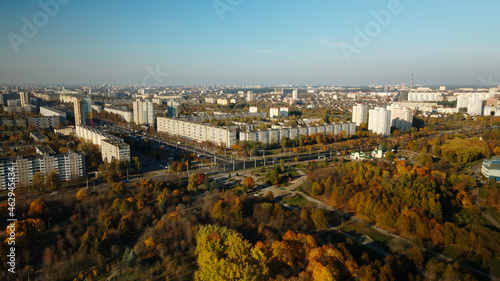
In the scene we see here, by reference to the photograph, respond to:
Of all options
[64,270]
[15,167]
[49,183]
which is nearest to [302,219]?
[64,270]

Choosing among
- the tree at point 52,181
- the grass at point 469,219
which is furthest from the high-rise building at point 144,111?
the grass at point 469,219

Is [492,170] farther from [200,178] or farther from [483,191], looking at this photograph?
[200,178]

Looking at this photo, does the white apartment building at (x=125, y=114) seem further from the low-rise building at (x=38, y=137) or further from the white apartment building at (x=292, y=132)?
the white apartment building at (x=292, y=132)

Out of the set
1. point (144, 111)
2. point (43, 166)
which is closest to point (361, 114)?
point (144, 111)

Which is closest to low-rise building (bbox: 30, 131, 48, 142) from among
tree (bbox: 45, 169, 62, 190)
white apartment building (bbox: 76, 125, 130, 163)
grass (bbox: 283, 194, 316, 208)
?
white apartment building (bbox: 76, 125, 130, 163)

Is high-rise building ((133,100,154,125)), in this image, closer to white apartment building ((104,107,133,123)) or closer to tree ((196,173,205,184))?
white apartment building ((104,107,133,123))

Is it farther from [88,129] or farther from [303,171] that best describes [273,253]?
[88,129]
